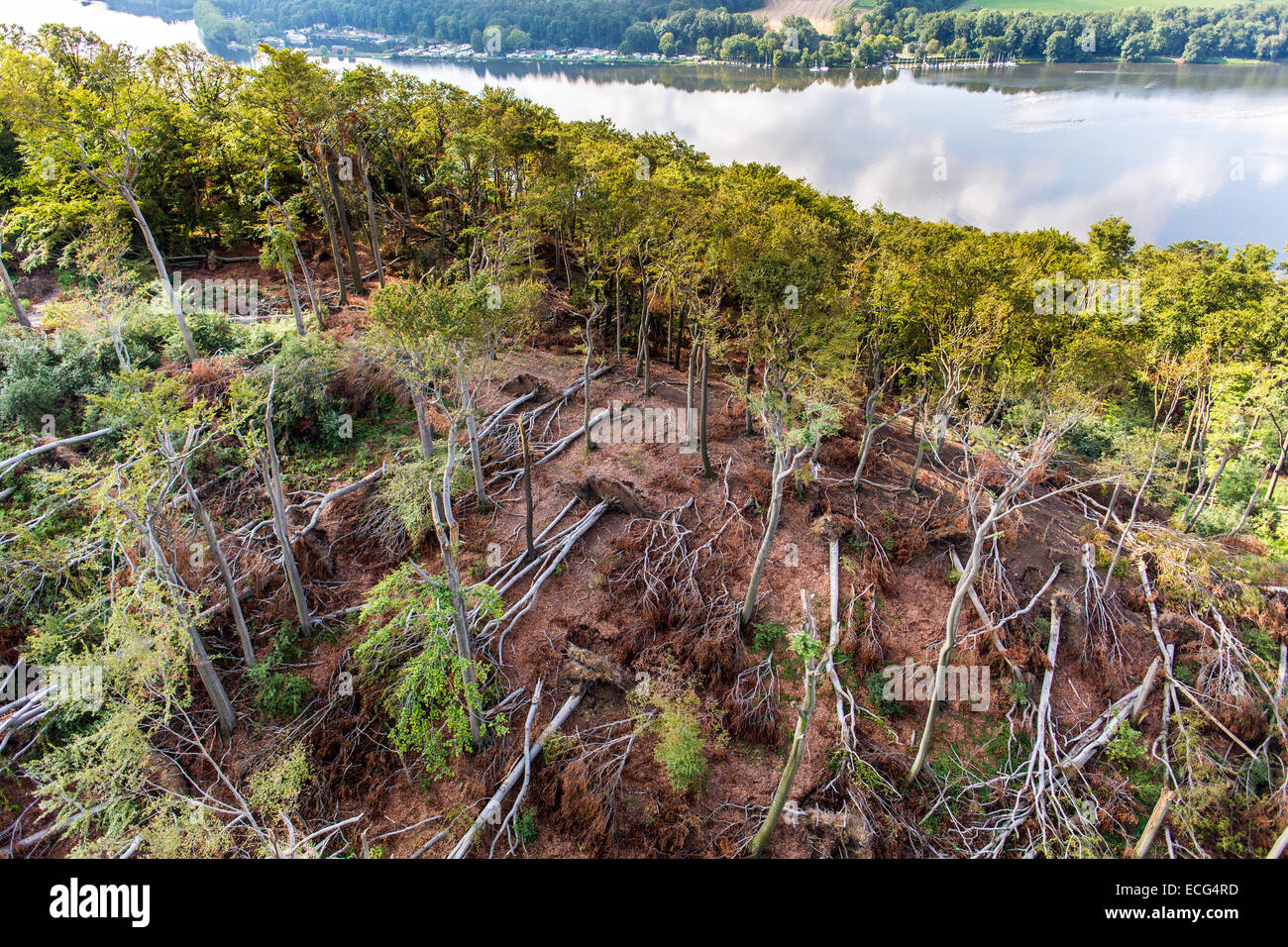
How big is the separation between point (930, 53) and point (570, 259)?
10725cm

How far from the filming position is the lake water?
169ft

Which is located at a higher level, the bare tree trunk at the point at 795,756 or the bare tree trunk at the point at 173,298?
the bare tree trunk at the point at 173,298

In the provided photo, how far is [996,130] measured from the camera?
73250 millimetres

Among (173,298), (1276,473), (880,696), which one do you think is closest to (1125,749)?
(880,696)

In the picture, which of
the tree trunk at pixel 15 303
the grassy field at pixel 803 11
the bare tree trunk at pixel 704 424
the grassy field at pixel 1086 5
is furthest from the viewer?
the grassy field at pixel 803 11

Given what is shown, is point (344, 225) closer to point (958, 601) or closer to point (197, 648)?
point (197, 648)

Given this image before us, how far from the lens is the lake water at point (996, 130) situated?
169ft

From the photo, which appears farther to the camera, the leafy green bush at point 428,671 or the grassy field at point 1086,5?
the grassy field at point 1086,5

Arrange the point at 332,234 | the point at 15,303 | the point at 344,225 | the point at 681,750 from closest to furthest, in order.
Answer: the point at 681,750 → the point at 15,303 → the point at 332,234 → the point at 344,225

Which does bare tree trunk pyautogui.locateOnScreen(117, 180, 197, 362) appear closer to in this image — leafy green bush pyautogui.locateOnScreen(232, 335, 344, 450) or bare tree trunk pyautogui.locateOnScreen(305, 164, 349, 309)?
leafy green bush pyautogui.locateOnScreen(232, 335, 344, 450)

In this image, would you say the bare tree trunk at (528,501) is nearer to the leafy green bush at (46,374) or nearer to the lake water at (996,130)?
the leafy green bush at (46,374)

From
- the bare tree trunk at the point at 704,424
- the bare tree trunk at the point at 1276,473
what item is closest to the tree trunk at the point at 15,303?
the bare tree trunk at the point at 704,424
